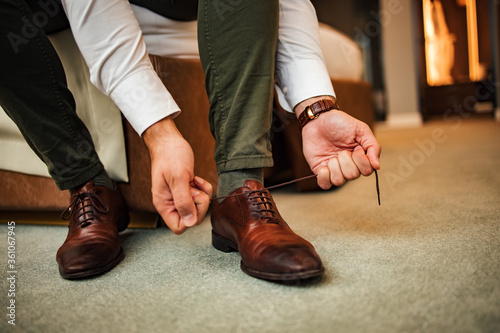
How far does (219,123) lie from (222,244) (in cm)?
22

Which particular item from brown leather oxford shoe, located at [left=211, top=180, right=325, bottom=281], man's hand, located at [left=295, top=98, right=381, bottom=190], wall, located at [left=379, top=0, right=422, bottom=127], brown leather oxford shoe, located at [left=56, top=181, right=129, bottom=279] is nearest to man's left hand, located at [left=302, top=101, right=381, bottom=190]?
man's hand, located at [left=295, top=98, right=381, bottom=190]

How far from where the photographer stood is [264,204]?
1.93 feet

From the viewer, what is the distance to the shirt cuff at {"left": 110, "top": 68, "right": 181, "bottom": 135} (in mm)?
563

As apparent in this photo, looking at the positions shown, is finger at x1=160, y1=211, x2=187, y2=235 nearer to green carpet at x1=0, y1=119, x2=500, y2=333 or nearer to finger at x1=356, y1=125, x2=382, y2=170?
green carpet at x1=0, y1=119, x2=500, y2=333

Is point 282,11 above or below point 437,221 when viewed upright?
above

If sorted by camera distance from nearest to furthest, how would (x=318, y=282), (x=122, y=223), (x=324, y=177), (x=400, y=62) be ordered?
(x=318, y=282) → (x=324, y=177) → (x=122, y=223) → (x=400, y=62)

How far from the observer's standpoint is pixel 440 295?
0.43 meters

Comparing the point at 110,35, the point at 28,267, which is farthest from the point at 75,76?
the point at 28,267

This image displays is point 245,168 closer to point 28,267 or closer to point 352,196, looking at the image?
point 28,267

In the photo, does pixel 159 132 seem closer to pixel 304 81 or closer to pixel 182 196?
pixel 182 196

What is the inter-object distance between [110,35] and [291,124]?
0.60 meters

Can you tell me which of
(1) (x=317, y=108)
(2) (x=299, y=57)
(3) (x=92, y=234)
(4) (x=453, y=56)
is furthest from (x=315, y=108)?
(4) (x=453, y=56)

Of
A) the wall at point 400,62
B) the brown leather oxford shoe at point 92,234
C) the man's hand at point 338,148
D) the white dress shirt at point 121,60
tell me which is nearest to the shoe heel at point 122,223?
the brown leather oxford shoe at point 92,234

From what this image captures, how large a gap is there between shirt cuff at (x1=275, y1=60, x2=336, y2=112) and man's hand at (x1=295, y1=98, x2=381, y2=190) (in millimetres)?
19
